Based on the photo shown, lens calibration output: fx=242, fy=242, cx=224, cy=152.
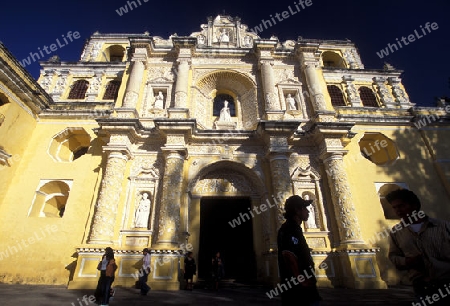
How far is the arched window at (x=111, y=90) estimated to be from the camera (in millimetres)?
13137

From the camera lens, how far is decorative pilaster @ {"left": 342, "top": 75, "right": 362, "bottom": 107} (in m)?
13.3

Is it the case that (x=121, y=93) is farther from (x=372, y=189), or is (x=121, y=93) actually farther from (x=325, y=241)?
(x=372, y=189)

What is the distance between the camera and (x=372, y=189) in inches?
396

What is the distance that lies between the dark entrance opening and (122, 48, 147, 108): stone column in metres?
5.56

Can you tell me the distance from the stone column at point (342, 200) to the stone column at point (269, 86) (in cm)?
333

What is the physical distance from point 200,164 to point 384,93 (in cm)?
1168

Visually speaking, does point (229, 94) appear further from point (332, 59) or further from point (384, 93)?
point (332, 59)

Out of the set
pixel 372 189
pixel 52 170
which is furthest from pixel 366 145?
pixel 52 170

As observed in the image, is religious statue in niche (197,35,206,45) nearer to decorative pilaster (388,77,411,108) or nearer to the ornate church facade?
the ornate church facade

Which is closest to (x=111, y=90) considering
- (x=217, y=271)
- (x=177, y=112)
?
(x=177, y=112)

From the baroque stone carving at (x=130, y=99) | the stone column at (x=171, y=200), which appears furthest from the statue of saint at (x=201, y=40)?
the stone column at (x=171, y=200)

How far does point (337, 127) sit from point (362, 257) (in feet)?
16.0

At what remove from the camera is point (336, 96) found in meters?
13.9

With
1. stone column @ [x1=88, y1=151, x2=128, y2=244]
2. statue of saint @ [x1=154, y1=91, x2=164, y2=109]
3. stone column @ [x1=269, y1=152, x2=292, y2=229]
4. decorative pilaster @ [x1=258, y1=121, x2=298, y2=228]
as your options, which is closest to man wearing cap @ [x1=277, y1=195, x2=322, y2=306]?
stone column @ [x1=269, y1=152, x2=292, y2=229]
